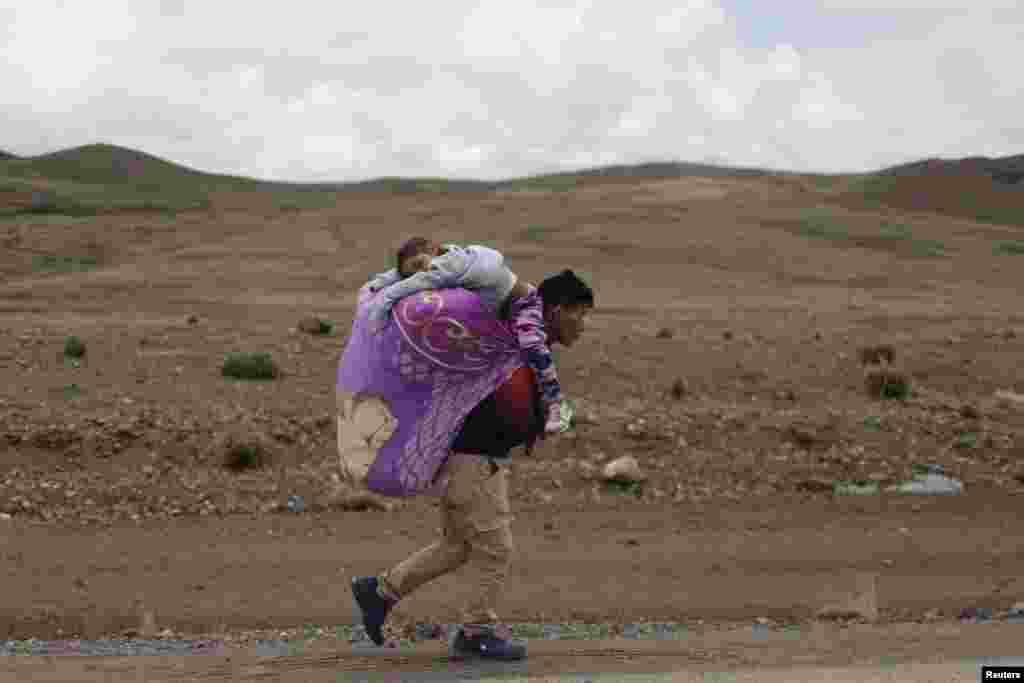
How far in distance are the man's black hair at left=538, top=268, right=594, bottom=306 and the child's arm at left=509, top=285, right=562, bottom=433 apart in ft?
0.58

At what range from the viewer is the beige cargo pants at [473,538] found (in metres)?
6.25

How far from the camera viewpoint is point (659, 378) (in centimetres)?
1792

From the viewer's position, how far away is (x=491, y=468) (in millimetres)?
6277

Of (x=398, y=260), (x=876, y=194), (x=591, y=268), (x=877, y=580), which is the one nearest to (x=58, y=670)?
(x=398, y=260)

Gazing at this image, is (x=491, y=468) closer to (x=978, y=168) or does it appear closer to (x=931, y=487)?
(x=931, y=487)

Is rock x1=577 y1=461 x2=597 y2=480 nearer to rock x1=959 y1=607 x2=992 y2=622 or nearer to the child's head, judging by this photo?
rock x1=959 y1=607 x2=992 y2=622

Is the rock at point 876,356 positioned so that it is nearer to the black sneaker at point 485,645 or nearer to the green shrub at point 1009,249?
the black sneaker at point 485,645

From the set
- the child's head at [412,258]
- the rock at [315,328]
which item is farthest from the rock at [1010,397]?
the child's head at [412,258]

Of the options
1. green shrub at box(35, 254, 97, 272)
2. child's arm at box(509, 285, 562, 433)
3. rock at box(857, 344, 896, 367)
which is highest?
→ child's arm at box(509, 285, 562, 433)

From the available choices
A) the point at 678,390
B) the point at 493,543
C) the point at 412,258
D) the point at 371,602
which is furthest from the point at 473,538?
the point at 678,390

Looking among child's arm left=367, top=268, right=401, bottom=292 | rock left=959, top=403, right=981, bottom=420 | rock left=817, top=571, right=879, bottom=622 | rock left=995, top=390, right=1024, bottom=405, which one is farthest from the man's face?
rock left=995, top=390, right=1024, bottom=405

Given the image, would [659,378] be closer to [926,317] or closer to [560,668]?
[560,668]

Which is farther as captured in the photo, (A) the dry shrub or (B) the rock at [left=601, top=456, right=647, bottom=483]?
(A) the dry shrub

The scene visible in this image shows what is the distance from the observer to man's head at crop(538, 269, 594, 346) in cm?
622
